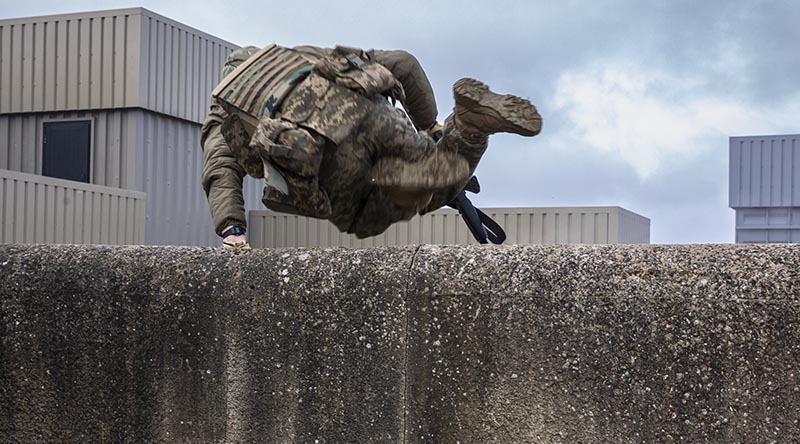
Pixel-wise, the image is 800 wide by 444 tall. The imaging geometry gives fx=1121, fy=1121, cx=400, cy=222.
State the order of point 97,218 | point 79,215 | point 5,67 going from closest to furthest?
1. point 79,215
2. point 97,218
3. point 5,67

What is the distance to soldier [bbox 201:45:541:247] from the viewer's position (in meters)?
3.70

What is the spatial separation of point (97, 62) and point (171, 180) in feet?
8.79

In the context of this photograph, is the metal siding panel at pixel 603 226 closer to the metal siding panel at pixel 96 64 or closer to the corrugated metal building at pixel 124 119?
the corrugated metal building at pixel 124 119

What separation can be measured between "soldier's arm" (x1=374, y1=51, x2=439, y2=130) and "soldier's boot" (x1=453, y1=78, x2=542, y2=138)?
90cm

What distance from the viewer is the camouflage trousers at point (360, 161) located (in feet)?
12.1

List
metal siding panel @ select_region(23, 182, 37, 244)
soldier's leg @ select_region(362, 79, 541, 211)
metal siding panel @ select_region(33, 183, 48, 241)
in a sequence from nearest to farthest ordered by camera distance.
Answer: soldier's leg @ select_region(362, 79, 541, 211) → metal siding panel @ select_region(23, 182, 37, 244) → metal siding panel @ select_region(33, 183, 48, 241)

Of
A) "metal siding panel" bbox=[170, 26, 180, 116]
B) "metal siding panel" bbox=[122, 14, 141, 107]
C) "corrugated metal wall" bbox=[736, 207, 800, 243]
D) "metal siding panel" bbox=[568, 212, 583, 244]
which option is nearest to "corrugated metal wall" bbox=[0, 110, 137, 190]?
"metal siding panel" bbox=[122, 14, 141, 107]

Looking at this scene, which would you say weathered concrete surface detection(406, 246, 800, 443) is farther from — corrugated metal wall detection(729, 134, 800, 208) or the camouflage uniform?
corrugated metal wall detection(729, 134, 800, 208)

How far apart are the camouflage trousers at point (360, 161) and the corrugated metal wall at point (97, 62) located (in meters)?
17.2

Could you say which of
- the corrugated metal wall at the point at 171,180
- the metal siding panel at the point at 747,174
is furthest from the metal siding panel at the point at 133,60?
the metal siding panel at the point at 747,174

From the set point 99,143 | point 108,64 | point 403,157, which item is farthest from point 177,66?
point 403,157

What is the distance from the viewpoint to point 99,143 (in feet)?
69.2

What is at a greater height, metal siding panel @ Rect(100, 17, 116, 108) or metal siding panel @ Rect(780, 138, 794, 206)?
metal siding panel @ Rect(100, 17, 116, 108)

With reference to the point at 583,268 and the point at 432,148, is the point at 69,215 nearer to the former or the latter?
the point at 432,148
